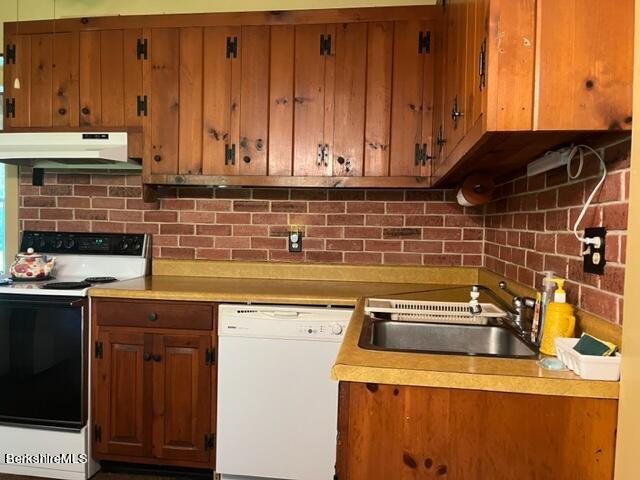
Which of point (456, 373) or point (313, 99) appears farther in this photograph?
point (313, 99)

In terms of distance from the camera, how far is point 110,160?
2.08m

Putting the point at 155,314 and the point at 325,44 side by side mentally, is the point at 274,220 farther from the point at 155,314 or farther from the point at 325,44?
the point at 325,44

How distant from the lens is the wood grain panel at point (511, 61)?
2.88 ft

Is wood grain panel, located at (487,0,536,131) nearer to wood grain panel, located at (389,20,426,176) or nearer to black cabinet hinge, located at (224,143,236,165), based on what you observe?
wood grain panel, located at (389,20,426,176)

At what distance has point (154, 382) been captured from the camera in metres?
1.95

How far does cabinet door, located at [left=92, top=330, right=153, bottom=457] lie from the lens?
6.40 feet

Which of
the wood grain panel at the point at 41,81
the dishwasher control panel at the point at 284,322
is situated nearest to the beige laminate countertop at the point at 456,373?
the dishwasher control panel at the point at 284,322

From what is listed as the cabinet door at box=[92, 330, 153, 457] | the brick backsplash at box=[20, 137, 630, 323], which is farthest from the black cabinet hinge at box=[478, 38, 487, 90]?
the cabinet door at box=[92, 330, 153, 457]

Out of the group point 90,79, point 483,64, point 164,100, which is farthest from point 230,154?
point 483,64

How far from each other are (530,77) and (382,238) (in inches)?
60.5

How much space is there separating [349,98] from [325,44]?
293 millimetres

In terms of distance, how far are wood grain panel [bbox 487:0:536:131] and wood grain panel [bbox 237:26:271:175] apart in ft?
4.58

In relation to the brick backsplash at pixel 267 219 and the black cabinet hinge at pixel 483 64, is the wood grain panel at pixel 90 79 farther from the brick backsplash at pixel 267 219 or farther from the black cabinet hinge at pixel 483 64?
the black cabinet hinge at pixel 483 64

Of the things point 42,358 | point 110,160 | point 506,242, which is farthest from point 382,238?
point 42,358
